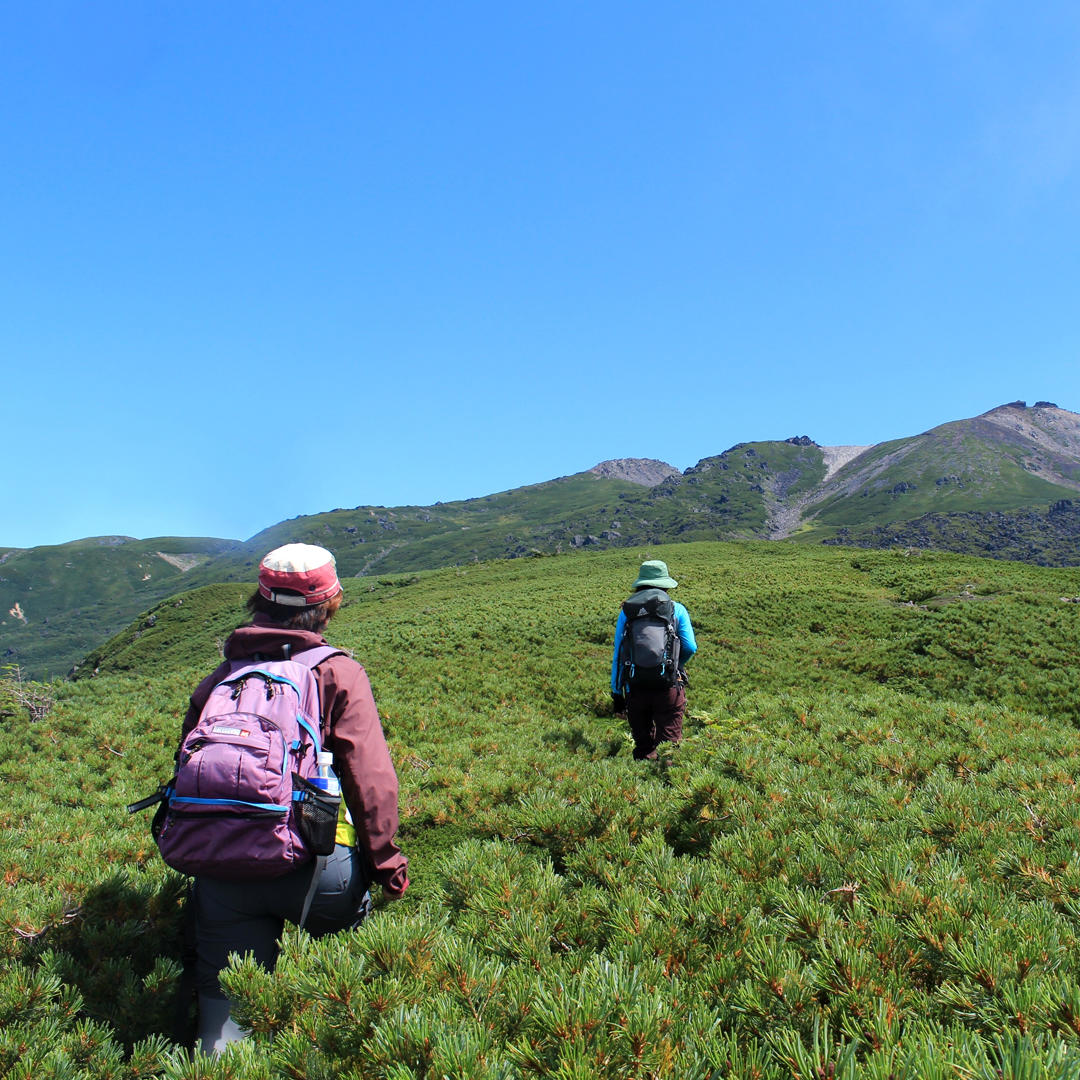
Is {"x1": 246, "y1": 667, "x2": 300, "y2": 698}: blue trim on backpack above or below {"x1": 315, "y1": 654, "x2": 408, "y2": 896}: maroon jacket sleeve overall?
above

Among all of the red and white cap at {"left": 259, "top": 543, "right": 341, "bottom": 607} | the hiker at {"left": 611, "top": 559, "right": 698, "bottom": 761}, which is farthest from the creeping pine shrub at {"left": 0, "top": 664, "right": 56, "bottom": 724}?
the hiker at {"left": 611, "top": 559, "right": 698, "bottom": 761}

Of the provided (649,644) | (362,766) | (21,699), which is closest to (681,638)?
(649,644)

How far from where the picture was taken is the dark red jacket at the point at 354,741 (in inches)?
135

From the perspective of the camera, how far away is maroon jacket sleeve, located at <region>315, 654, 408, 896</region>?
3439 millimetres

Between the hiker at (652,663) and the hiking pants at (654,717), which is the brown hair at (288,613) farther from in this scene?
the hiking pants at (654,717)

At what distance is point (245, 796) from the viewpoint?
296 centimetres

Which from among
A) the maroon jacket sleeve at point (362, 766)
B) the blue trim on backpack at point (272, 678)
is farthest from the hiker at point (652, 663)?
the blue trim on backpack at point (272, 678)

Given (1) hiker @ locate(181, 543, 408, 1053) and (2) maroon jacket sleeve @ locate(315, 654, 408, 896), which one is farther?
(2) maroon jacket sleeve @ locate(315, 654, 408, 896)

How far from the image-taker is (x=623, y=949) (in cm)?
253

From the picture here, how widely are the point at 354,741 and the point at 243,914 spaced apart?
3.32 feet

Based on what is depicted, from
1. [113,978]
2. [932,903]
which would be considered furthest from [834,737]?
[113,978]

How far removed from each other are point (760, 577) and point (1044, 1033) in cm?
3921

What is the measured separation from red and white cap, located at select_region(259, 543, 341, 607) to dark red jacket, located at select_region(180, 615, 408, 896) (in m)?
0.20

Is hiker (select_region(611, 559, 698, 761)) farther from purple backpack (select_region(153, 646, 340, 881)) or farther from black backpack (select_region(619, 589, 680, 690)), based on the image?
purple backpack (select_region(153, 646, 340, 881))
